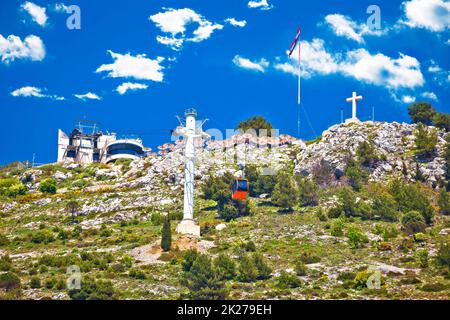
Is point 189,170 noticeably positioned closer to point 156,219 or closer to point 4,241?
point 156,219

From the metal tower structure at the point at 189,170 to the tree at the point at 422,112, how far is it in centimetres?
5817

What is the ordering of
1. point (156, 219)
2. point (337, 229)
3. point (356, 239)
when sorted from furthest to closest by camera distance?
point (156, 219)
point (337, 229)
point (356, 239)

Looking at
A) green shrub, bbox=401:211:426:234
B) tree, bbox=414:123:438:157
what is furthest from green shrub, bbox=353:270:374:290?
tree, bbox=414:123:438:157

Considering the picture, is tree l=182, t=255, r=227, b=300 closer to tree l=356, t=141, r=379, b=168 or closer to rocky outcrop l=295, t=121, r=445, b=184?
rocky outcrop l=295, t=121, r=445, b=184

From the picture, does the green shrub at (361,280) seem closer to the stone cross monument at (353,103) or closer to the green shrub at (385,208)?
the green shrub at (385,208)

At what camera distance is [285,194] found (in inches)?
3706

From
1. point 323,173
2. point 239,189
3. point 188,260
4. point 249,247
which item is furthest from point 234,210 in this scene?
point 188,260

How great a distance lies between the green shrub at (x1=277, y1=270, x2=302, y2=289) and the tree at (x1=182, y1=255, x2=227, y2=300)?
5.77 m

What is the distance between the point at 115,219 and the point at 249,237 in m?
27.4

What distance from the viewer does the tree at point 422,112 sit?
124m

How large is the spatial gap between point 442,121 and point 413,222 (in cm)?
4869

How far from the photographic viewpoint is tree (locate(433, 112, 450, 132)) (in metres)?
118
